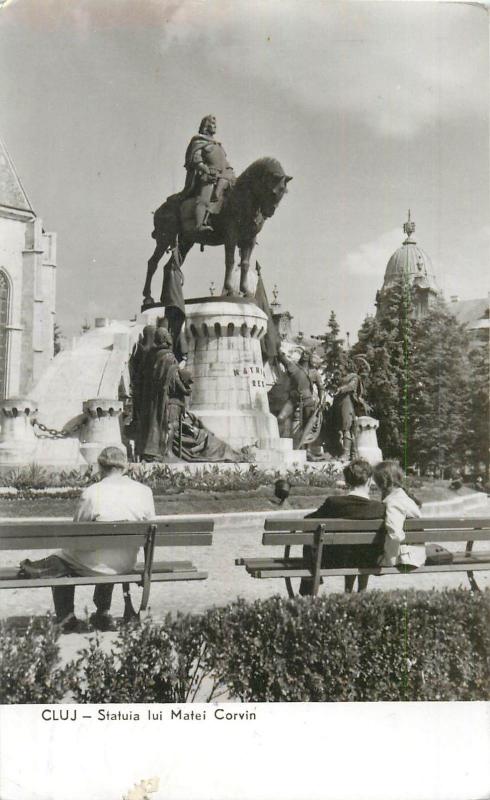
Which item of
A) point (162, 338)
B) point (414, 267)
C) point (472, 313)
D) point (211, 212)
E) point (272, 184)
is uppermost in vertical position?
point (272, 184)

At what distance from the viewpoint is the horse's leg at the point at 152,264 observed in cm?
2095

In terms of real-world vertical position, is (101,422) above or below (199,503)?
above

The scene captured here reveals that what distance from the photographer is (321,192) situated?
1888 centimetres

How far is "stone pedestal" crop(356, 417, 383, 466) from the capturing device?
24.4m

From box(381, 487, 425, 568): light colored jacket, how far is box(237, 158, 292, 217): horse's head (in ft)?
47.9

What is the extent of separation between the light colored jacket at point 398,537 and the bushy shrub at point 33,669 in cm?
300

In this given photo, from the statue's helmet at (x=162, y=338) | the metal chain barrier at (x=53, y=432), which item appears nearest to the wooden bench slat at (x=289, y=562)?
the statue's helmet at (x=162, y=338)

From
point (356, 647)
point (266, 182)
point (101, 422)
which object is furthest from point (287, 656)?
point (266, 182)

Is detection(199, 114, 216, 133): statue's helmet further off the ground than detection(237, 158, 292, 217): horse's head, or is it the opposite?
detection(199, 114, 216, 133): statue's helmet

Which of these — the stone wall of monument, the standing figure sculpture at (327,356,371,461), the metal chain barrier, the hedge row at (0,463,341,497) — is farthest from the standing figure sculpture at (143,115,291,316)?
the stone wall of monument

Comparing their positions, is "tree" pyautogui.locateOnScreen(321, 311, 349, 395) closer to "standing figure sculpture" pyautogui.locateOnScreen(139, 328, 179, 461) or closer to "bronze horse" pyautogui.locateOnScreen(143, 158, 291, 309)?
"bronze horse" pyautogui.locateOnScreen(143, 158, 291, 309)

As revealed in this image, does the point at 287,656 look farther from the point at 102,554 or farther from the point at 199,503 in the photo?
the point at 199,503

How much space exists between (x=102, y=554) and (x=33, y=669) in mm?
1774

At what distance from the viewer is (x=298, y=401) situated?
22453 millimetres
